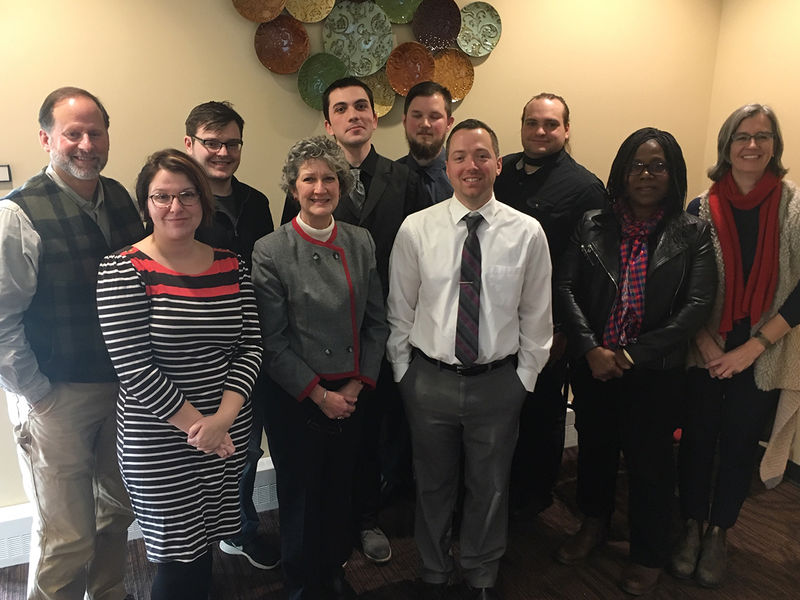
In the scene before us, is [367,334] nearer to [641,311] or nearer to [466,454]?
[466,454]

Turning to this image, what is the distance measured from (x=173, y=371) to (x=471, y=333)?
0.89m

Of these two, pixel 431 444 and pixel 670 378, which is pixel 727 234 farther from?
pixel 431 444

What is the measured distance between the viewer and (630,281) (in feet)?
6.41

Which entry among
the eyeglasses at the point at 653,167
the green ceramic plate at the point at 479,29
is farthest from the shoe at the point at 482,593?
the green ceramic plate at the point at 479,29

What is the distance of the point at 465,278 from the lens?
5.94 feet

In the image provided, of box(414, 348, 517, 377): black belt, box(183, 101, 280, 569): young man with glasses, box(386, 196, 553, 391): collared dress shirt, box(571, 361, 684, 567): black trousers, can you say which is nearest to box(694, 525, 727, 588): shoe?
box(571, 361, 684, 567): black trousers

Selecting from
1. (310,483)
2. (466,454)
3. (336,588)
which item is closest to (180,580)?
(310,483)

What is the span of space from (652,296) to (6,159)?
97.0 inches

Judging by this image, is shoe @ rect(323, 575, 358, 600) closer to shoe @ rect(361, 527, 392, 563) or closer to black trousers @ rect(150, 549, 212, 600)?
shoe @ rect(361, 527, 392, 563)

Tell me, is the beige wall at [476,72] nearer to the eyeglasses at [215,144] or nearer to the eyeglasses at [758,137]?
the eyeglasses at [215,144]

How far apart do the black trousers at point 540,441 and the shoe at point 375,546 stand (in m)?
0.63

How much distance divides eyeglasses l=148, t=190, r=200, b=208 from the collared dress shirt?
667 mm

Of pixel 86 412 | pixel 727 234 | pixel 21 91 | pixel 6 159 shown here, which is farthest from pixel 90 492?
pixel 727 234

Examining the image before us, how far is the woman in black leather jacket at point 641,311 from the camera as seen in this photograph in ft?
6.31
